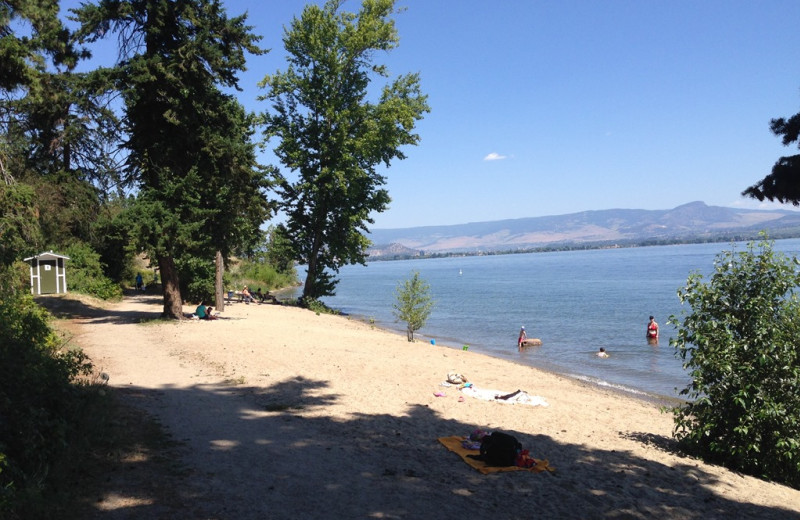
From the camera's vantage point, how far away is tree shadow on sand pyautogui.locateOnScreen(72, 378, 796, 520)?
239 inches

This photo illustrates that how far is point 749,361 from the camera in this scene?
9.23 m

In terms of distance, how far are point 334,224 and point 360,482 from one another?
3200cm

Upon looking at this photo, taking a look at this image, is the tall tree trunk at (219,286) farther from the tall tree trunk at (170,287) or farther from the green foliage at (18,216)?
the green foliage at (18,216)

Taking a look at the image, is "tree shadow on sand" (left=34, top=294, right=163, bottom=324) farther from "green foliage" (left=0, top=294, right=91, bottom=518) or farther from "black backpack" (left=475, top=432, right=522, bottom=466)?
"black backpack" (left=475, top=432, right=522, bottom=466)

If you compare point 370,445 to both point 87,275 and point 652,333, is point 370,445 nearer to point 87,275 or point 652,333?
point 652,333

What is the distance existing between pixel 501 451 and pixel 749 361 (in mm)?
4554

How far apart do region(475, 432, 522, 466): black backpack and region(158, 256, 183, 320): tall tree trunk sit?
17.1 m

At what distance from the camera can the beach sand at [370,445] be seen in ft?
20.7

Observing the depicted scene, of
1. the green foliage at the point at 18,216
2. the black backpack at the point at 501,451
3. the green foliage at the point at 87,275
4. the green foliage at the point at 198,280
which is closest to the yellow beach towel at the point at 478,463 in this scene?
the black backpack at the point at 501,451

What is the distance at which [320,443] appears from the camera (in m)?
8.47

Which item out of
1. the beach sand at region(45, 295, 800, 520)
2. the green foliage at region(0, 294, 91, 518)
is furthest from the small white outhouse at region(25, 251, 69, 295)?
the green foliage at region(0, 294, 91, 518)

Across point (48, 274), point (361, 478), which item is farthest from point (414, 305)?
point (48, 274)

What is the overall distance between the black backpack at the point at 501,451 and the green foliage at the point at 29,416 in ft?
17.4

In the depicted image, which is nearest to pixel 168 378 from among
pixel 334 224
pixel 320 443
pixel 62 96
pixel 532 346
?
pixel 320 443
